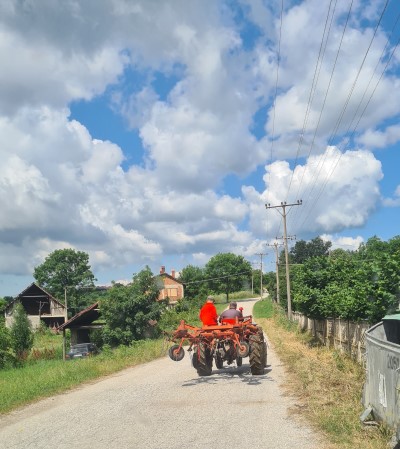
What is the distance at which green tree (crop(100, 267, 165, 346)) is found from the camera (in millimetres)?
34031

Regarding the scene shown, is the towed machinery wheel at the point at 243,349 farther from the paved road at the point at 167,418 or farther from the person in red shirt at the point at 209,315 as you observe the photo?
the person in red shirt at the point at 209,315

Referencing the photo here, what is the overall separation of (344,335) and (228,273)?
118202 millimetres

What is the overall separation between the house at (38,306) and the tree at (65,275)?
23229mm

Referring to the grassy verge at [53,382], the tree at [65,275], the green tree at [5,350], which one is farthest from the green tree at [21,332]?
the tree at [65,275]

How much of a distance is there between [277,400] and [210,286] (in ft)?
393

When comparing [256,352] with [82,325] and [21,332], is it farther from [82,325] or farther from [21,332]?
[21,332]

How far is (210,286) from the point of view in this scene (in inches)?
5098

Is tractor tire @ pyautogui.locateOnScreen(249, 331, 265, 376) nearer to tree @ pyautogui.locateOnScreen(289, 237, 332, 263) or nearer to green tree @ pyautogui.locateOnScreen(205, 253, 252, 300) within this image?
green tree @ pyautogui.locateOnScreen(205, 253, 252, 300)

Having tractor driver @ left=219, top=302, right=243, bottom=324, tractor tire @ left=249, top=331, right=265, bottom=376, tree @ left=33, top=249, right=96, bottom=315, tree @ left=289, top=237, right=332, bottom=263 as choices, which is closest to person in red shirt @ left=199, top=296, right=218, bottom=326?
tractor driver @ left=219, top=302, right=243, bottom=324

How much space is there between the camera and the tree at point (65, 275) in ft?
336

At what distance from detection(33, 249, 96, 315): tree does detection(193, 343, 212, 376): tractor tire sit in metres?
90.8

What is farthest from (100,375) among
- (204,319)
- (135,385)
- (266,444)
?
(266,444)

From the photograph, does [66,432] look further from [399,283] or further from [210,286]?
[210,286]

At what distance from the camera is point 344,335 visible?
734 inches
